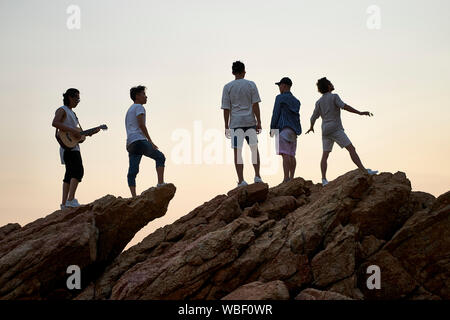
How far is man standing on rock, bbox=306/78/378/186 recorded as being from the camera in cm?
1942

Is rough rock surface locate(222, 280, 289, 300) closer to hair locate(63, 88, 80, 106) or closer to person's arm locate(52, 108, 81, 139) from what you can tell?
person's arm locate(52, 108, 81, 139)

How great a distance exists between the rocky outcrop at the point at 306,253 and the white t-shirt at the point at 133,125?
11.2ft

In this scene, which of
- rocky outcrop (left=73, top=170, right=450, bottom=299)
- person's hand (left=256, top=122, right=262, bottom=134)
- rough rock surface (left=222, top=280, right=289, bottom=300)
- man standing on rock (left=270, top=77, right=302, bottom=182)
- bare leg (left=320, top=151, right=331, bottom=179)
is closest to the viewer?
rough rock surface (left=222, top=280, right=289, bottom=300)

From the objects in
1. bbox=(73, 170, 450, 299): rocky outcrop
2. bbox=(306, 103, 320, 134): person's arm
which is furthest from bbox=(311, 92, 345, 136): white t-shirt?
bbox=(73, 170, 450, 299): rocky outcrop

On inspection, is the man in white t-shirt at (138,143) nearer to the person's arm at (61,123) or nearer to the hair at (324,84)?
the person's arm at (61,123)

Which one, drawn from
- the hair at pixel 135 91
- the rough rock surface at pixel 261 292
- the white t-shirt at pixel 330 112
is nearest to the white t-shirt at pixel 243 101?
the white t-shirt at pixel 330 112

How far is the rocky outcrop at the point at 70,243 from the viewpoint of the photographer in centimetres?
1521

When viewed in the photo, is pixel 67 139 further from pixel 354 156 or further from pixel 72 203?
pixel 354 156

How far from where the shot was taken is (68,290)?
1579 cm

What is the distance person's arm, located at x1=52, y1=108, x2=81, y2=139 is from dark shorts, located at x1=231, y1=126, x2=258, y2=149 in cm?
513

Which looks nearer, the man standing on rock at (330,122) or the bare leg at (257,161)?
the bare leg at (257,161)

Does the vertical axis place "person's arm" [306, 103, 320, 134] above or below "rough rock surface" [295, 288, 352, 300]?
above
